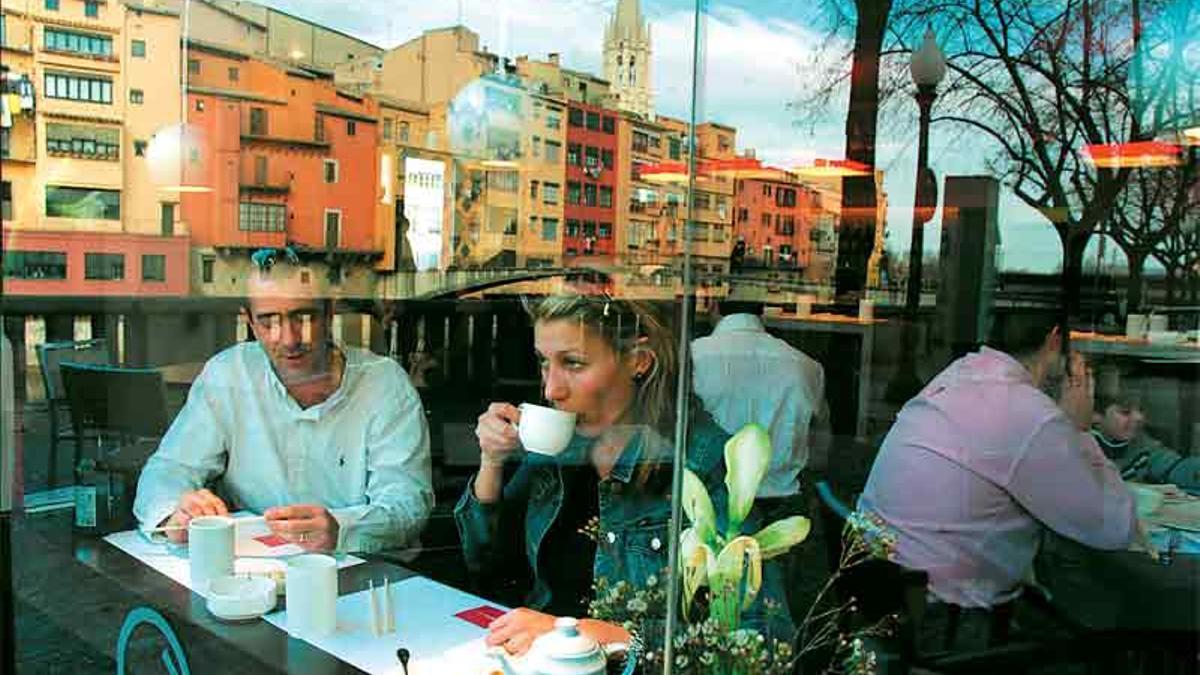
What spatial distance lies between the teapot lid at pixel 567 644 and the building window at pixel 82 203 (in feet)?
5.08

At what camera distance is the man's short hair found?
7.16 ft

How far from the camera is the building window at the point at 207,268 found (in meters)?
3.17

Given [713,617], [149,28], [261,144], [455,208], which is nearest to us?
[713,617]

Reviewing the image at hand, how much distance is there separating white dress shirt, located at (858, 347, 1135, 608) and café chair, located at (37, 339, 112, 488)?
2.01 metres

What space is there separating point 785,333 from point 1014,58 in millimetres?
1902

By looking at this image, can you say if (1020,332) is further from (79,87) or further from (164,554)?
(79,87)

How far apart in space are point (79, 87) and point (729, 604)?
77.0 inches

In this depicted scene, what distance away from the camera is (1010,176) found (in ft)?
15.9

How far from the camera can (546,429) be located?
190cm

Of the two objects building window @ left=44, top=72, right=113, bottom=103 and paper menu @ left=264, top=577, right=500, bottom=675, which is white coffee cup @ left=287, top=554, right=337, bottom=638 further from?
building window @ left=44, top=72, right=113, bottom=103

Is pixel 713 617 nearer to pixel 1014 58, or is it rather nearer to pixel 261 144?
pixel 261 144

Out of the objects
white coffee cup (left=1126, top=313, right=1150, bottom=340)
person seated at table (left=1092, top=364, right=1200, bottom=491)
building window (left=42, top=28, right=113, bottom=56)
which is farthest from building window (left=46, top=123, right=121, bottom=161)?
white coffee cup (left=1126, top=313, right=1150, bottom=340)

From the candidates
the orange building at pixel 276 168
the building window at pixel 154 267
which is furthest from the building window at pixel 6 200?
the orange building at pixel 276 168

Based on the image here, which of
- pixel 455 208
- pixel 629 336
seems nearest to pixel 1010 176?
pixel 455 208
